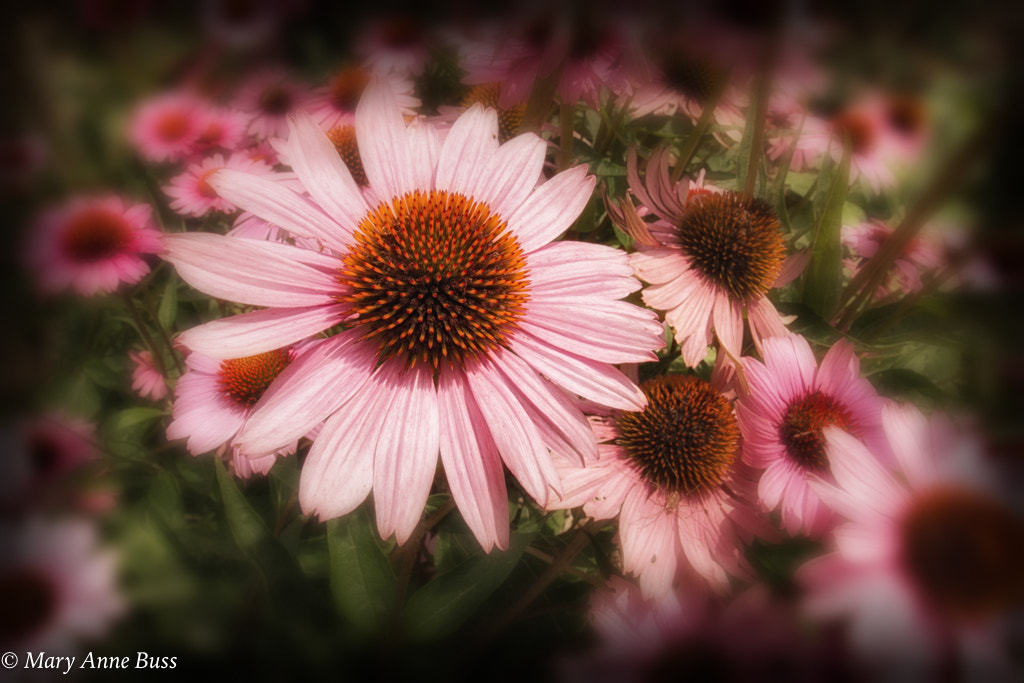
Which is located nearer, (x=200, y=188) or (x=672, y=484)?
(x=672, y=484)

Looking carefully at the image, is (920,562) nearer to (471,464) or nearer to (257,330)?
(471,464)

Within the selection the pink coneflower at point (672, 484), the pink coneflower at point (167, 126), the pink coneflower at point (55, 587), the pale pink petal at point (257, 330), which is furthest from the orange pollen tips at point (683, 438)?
the pink coneflower at point (167, 126)

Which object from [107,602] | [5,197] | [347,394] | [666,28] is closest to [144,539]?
[107,602]

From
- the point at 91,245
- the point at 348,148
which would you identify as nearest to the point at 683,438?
the point at 348,148

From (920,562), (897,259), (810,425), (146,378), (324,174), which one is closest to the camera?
(920,562)

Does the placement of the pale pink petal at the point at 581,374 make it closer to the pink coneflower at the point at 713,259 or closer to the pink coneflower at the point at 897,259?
the pink coneflower at the point at 713,259

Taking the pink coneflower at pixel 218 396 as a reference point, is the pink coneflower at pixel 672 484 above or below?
above

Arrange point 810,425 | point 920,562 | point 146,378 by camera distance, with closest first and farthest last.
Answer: point 920,562 → point 810,425 → point 146,378

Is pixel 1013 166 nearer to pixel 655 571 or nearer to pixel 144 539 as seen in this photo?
pixel 655 571
